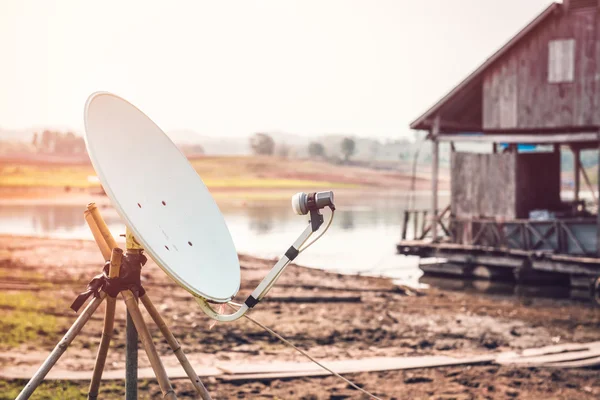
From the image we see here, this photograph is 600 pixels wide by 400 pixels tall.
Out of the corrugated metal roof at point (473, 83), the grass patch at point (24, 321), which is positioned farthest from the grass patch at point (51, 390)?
the corrugated metal roof at point (473, 83)

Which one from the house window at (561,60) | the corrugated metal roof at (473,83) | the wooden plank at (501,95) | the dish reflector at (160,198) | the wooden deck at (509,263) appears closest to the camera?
the dish reflector at (160,198)

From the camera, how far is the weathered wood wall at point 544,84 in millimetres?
19359

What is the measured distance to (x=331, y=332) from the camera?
37.5 ft

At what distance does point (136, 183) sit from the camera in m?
4.75

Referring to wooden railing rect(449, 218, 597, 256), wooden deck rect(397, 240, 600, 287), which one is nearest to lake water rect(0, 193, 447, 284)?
wooden deck rect(397, 240, 600, 287)

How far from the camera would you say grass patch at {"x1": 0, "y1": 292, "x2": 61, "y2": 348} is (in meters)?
9.91

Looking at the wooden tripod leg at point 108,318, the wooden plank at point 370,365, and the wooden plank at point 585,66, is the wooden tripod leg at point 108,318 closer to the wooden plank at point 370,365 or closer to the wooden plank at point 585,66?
the wooden plank at point 370,365

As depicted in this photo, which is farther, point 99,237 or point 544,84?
point 544,84

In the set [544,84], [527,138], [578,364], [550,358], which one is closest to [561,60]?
[544,84]

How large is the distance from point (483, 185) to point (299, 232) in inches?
647

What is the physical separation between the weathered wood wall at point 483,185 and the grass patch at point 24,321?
12529 millimetres

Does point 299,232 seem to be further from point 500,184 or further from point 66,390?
point 66,390

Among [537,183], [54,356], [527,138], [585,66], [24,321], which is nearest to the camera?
[54,356]

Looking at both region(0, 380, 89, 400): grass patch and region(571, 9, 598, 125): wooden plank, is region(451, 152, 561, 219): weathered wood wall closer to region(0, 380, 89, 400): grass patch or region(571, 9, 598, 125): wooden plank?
region(571, 9, 598, 125): wooden plank
